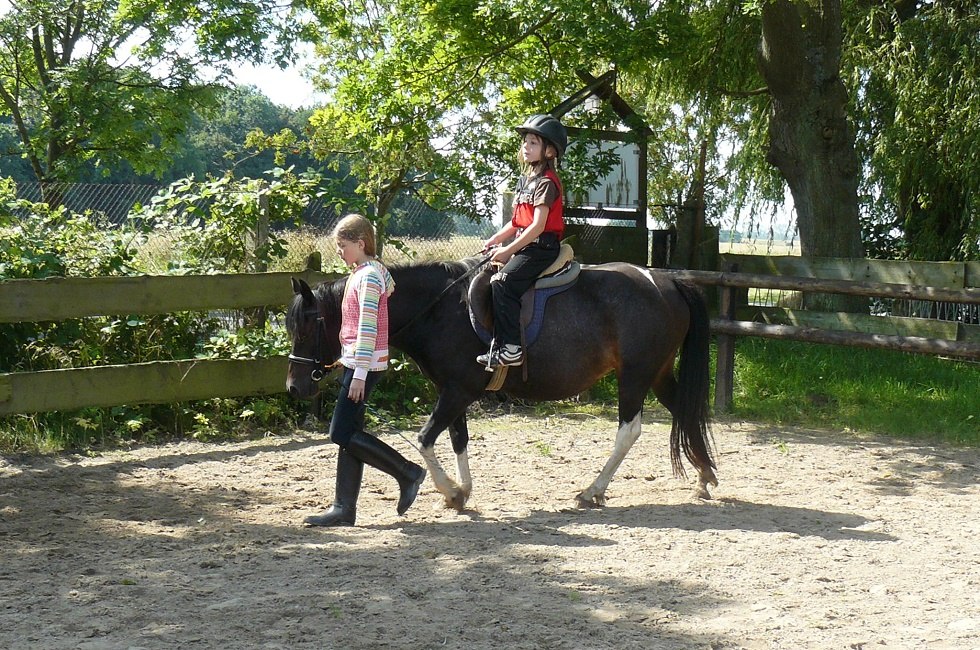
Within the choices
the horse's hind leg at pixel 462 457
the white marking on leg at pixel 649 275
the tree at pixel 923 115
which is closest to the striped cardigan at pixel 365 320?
the horse's hind leg at pixel 462 457

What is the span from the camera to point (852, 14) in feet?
45.0

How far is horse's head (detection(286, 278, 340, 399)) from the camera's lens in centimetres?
549

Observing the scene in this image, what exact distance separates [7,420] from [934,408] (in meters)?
7.68

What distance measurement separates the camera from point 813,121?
11.6 metres

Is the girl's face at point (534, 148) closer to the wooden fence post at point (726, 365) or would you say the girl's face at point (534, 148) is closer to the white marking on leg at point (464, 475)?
the white marking on leg at point (464, 475)

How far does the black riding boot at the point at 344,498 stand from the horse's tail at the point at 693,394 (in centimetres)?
199

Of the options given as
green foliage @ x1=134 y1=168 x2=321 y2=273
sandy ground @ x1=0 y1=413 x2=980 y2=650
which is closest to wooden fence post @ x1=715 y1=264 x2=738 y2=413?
sandy ground @ x1=0 y1=413 x2=980 y2=650

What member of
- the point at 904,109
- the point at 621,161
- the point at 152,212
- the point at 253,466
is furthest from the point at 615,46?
the point at 253,466

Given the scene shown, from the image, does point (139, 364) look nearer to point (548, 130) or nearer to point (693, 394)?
point (548, 130)

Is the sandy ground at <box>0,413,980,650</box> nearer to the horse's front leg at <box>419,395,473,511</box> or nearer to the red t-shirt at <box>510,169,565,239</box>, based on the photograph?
the horse's front leg at <box>419,395,473,511</box>

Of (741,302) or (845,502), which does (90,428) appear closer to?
(845,502)

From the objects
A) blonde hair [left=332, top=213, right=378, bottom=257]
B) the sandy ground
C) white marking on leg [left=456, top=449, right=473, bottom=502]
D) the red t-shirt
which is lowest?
the sandy ground

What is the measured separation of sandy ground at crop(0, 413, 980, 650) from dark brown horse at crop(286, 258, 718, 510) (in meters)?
0.37

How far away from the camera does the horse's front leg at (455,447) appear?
18.9ft
